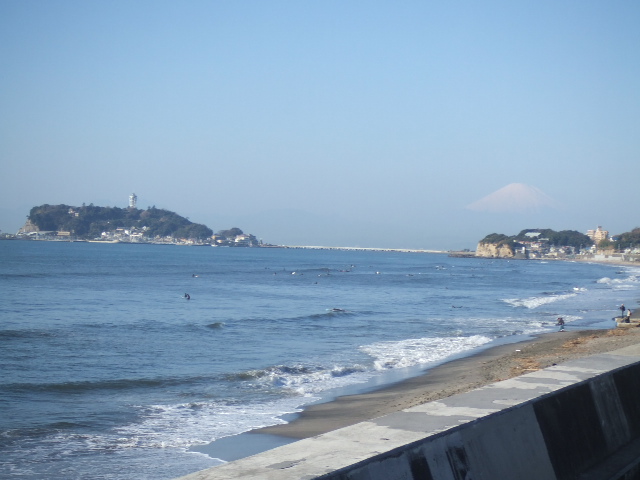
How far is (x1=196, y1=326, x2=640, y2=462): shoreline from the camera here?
36.0ft

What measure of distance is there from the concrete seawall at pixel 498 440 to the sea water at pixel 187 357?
4976 mm

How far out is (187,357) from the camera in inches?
811

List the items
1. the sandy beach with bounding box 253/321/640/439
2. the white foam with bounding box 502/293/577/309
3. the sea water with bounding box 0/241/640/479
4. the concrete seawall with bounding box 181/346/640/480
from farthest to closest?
1. the white foam with bounding box 502/293/577/309
2. the sandy beach with bounding box 253/321/640/439
3. the sea water with bounding box 0/241/640/479
4. the concrete seawall with bounding box 181/346/640/480

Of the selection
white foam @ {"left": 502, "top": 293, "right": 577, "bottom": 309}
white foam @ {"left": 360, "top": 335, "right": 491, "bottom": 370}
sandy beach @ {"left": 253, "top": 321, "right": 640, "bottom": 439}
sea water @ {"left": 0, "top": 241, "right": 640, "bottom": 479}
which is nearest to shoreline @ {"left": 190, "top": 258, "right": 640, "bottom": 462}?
sandy beach @ {"left": 253, "top": 321, "right": 640, "bottom": 439}

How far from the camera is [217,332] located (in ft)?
89.2

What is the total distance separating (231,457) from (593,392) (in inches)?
216

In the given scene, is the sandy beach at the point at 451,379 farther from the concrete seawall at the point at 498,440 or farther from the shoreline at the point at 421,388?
the concrete seawall at the point at 498,440

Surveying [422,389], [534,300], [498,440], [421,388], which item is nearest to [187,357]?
[421,388]

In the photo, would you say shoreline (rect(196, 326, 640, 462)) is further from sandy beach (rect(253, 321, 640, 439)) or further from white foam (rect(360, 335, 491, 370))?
white foam (rect(360, 335, 491, 370))

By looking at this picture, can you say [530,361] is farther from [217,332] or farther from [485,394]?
[217,332]

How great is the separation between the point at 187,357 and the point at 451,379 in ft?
28.2

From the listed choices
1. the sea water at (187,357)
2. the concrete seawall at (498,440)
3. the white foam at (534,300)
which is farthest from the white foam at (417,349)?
the white foam at (534,300)

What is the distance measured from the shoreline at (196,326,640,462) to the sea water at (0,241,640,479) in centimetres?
55

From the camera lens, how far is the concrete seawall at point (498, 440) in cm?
433
